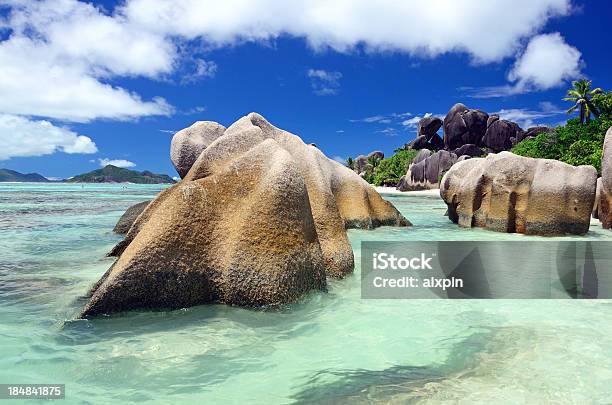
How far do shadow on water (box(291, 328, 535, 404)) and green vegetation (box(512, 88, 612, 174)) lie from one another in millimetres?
28167

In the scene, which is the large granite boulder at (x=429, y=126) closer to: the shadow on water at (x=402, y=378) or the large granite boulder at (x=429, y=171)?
the large granite boulder at (x=429, y=171)

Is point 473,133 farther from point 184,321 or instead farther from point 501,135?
point 184,321

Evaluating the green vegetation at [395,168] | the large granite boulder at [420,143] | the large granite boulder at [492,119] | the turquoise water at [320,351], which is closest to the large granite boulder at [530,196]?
the turquoise water at [320,351]

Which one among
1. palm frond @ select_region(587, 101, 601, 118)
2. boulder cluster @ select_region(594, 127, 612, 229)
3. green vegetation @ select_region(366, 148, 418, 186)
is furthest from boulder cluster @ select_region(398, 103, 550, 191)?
boulder cluster @ select_region(594, 127, 612, 229)

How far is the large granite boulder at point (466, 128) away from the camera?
69938 millimetres

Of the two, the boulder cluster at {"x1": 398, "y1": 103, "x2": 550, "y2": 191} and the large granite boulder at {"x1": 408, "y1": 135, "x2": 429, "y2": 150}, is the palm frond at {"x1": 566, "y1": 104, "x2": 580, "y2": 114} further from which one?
the large granite boulder at {"x1": 408, "y1": 135, "x2": 429, "y2": 150}

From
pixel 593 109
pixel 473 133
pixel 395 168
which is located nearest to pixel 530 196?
pixel 593 109

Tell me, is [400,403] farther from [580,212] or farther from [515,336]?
[580,212]

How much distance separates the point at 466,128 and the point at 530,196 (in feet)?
197

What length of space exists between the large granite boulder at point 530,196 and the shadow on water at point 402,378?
9452 mm

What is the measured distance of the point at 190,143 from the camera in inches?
490

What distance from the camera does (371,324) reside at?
17.1ft

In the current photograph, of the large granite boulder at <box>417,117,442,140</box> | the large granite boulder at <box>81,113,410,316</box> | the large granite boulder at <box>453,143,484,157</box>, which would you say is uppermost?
the large granite boulder at <box>417,117,442,140</box>

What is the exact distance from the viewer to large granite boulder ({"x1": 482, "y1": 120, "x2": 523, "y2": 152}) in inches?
2689
